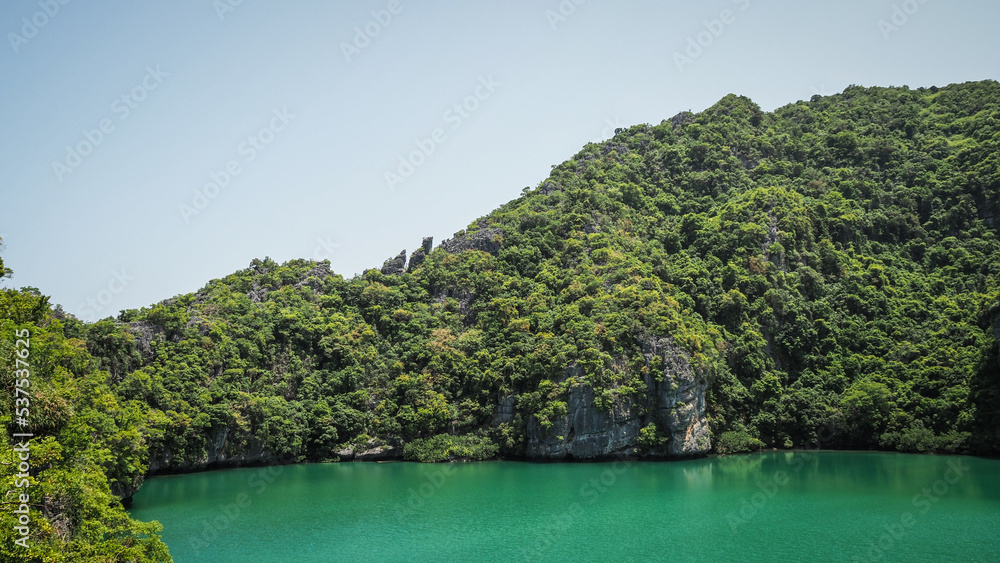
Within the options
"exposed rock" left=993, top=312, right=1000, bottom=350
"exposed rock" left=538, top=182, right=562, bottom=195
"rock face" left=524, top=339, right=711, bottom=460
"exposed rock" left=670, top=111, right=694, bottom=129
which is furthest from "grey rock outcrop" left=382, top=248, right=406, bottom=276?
"exposed rock" left=993, top=312, right=1000, bottom=350

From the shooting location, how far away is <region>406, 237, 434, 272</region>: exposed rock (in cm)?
7475

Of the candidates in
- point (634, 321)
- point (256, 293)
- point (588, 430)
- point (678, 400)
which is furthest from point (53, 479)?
point (256, 293)

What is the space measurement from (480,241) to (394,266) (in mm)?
10535

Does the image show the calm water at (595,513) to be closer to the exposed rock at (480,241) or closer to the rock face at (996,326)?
the rock face at (996,326)

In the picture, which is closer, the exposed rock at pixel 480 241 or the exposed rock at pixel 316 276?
the exposed rock at pixel 316 276

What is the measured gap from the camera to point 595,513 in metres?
31.8

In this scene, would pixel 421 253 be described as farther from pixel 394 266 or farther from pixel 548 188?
pixel 548 188

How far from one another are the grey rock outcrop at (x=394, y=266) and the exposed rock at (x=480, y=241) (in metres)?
5.57

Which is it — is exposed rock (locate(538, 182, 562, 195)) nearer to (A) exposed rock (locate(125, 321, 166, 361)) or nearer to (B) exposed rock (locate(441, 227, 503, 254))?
(B) exposed rock (locate(441, 227, 503, 254))

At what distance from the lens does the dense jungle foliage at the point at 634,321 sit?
50.0m

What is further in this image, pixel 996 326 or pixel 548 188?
pixel 548 188

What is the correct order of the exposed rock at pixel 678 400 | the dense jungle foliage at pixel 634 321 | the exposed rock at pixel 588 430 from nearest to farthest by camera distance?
the dense jungle foliage at pixel 634 321 < the exposed rock at pixel 588 430 < the exposed rock at pixel 678 400

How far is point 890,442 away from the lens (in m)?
52.1

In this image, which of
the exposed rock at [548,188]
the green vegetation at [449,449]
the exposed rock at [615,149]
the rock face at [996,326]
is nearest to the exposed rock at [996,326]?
the rock face at [996,326]
